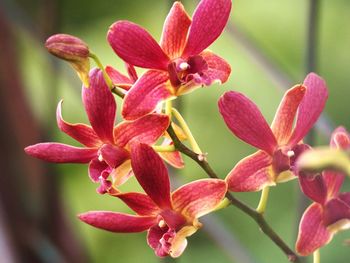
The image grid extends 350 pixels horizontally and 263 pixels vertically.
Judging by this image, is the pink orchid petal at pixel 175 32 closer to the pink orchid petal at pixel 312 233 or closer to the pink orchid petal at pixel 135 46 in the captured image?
the pink orchid petal at pixel 135 46

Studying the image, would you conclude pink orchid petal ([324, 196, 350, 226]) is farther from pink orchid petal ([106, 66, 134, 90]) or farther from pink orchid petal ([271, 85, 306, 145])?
pink orchid petal ([106, 66, 134, 90])

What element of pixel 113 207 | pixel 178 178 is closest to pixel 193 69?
pixel 178 178

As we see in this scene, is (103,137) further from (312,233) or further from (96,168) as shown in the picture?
(312,233)

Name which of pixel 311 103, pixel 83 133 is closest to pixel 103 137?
pixel 83 133

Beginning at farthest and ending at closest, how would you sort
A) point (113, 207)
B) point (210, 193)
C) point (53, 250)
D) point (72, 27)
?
point (72, 27) < point (113, 207) < point (53, 250) < point (210, 193)

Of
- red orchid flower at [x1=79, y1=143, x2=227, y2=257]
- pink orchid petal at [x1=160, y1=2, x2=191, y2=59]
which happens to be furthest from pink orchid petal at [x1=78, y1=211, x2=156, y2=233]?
pink orchid petal at [x1=160, y1=2, x2=191, y2=59]

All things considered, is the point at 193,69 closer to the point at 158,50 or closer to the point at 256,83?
the point at 158,50

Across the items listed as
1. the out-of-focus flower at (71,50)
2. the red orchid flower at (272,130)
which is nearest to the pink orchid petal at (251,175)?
the red orchid flower at (272,130)

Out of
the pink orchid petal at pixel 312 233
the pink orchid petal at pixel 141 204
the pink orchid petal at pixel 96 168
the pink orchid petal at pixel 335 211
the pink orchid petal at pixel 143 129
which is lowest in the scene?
the pink orchid petal at pixel 312 233
